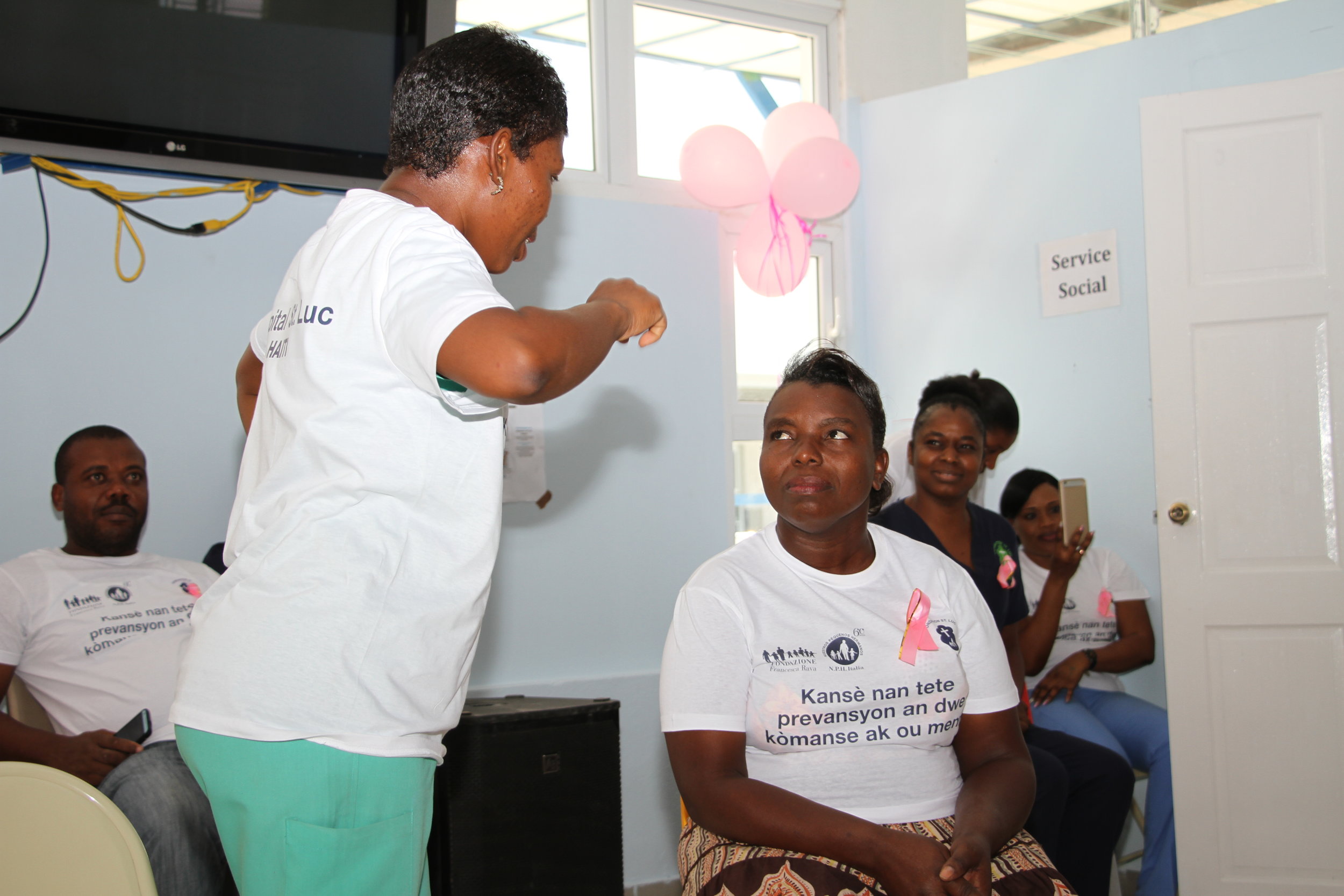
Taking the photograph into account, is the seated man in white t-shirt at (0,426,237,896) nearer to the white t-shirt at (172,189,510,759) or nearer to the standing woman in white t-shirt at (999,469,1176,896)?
the white t-shirt at (172,189,510,759)

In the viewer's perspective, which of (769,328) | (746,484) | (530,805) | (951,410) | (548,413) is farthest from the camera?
(769,328)

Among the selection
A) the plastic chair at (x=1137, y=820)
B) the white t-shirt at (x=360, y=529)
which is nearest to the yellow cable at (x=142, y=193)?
the white t-shirt at (x=360, y=529)

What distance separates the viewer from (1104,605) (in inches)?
124

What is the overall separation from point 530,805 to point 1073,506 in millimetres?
1836

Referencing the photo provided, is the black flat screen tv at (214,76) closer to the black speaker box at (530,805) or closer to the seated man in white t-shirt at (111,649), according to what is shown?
the seated man in white t-shirt at (111,649)

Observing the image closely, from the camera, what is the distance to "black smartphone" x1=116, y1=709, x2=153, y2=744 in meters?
2.28

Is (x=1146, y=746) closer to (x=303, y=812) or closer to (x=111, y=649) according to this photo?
(x=303, y=812)

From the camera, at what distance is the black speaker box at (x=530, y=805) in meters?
2.35

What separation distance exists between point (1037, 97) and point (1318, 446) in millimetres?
1519

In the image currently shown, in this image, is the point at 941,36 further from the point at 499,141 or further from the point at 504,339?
the point at 504,339

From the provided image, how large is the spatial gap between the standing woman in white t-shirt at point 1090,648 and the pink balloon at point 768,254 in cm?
105

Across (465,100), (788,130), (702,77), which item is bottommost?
(465,100)

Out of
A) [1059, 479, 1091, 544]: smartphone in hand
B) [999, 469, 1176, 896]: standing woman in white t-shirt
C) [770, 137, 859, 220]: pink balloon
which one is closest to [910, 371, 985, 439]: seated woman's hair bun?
[1059, 479, 1091, 544]: smartphone in hand

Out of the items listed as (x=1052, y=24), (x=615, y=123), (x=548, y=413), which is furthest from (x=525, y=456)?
(x=1052, y=24)
